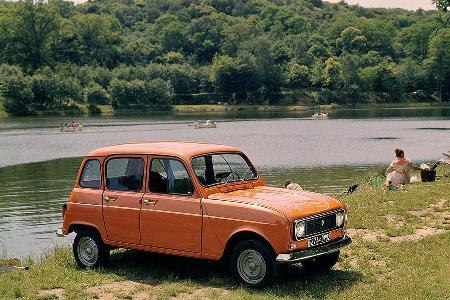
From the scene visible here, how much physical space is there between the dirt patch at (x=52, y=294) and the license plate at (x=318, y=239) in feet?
15.3

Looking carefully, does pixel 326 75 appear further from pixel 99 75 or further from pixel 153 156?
pixel 153 156

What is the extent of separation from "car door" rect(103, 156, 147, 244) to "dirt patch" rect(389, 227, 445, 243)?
20.5 ft

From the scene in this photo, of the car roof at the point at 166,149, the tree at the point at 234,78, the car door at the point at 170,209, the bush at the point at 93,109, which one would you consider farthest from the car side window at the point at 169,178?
the tree at the point at 234,78

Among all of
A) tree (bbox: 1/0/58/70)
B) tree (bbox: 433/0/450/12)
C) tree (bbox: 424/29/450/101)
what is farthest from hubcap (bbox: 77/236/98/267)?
tree (bbox: 424/29/450/101)

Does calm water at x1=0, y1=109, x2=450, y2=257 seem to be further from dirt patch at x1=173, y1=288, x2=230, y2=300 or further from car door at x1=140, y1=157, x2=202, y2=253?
dirt patch at x1=173, y1=288, x2=230, y2=300

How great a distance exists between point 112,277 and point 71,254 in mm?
2702

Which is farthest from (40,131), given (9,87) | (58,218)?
(58,218)

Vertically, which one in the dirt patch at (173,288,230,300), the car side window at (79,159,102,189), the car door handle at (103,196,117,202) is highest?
the car side window at (79,159,102,189)

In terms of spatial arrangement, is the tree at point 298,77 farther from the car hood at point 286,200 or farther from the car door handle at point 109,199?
the car hood at point 286,200

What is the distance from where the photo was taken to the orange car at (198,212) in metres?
10.4

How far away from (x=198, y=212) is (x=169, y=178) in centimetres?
106

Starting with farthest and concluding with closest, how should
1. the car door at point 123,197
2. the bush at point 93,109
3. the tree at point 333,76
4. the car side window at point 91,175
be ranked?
the tree at point 333,76
the bush at point 93,109
the car side window at point 91,175
the car door at point 123,197

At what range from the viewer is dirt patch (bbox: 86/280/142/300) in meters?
10.8

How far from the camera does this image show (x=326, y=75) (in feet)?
628
